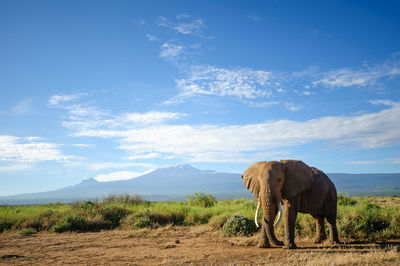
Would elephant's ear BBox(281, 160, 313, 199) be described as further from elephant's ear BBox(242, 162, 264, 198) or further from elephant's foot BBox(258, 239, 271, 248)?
elephant's foot BBox(258, 239, 271, 248)

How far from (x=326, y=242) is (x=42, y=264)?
7834 millimetres

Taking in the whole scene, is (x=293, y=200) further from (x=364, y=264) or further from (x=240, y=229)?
(x=240, y=229)

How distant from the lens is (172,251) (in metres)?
9.09

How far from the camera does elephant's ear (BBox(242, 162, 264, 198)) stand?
861cm

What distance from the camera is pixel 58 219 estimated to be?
14.7 meters

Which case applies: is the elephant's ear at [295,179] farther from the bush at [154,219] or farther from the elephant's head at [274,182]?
the bush at [154,219]

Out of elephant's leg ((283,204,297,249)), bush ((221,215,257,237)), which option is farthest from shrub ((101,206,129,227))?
elephant's leg ((283,204,297,249))

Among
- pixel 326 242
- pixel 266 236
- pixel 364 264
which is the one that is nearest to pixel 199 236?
pixel 266 236

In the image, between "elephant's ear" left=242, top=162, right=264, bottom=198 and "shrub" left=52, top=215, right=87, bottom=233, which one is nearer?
"elephant's ear" left=242, top=162, right=264, bottom=198

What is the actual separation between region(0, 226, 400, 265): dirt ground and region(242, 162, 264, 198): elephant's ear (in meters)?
1.63

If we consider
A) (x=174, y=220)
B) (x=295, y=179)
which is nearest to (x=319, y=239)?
(x=295, y=179)

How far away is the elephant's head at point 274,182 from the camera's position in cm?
812

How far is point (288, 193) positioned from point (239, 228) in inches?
132

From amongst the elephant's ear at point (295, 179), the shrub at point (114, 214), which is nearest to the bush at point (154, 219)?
the shrub at point (114, 214)
